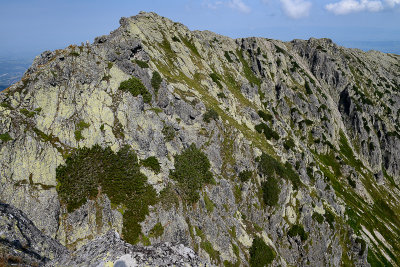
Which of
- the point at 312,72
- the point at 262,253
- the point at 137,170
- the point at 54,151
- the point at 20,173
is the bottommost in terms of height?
the point at 262,253

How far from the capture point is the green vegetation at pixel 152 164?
3387 centimetres

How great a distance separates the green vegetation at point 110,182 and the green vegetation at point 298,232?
1508 inches

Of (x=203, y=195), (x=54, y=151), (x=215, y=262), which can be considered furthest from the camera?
(x=203, y=195)

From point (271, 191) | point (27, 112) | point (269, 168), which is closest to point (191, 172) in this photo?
point (271, 191)

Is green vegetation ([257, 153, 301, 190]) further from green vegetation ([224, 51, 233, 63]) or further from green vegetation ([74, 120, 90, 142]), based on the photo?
green vegetation ([224, 51, 233, 63])

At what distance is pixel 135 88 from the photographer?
39.2 meters

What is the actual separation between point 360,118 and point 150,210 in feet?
549

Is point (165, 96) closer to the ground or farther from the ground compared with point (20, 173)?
farther from the ground

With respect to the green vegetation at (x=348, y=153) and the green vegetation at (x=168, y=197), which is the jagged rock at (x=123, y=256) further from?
the green vegetation at (x=348, y=153)

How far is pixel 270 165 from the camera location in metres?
53.0

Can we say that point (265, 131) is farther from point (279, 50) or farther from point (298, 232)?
point (279, 50)

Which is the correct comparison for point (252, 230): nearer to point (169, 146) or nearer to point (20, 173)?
point (169, 146)

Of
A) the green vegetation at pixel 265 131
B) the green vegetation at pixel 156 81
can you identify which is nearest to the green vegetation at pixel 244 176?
the green vegetation at pixel 156 81

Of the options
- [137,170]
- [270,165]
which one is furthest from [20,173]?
[270,165]
